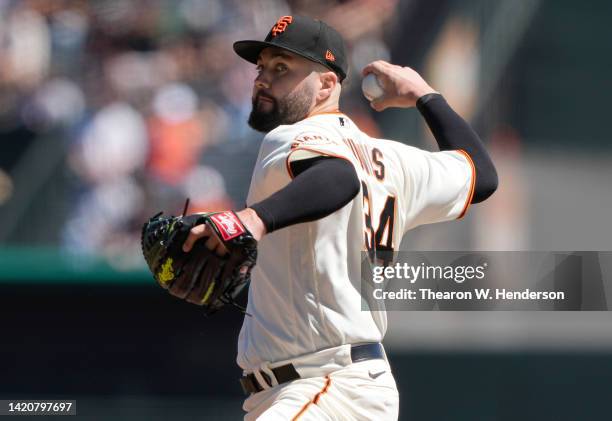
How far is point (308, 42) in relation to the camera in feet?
8.57

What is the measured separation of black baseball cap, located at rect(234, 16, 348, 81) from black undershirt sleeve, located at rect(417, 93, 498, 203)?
11.5 inches

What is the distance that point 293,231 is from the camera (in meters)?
2.37

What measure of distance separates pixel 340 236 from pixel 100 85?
3619mm

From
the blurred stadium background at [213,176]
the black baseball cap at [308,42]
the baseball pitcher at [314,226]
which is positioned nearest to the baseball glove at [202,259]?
the baseball pitcher at [314,226]

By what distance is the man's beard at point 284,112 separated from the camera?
2.57 metres

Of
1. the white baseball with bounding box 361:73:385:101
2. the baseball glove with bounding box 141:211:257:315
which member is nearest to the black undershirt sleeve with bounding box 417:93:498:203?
the white baseball with bounding box 361:73:385:101

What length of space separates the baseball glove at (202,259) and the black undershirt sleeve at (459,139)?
854 mm

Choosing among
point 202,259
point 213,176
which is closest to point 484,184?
point 202,259

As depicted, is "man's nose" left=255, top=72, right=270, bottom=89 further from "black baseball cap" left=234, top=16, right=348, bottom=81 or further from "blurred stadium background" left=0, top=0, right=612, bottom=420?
"blurred stadium background" left=0, top=0, right=612, bottom=420

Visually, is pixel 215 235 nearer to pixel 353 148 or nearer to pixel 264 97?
pixel 353 148

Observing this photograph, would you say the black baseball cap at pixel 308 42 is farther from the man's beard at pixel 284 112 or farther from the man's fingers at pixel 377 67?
the man's fingers at pixel 377 67

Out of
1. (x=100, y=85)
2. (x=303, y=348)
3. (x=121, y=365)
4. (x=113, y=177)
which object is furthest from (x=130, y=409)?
(x=303, y=348)

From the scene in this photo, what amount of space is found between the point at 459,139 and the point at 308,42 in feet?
1.67

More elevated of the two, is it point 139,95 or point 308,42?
point 139,95
